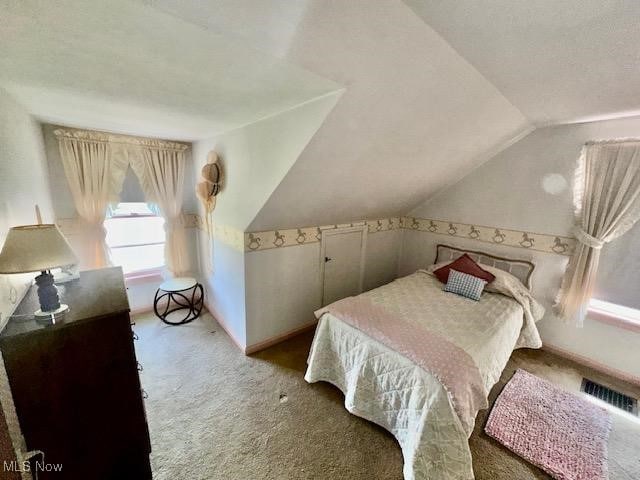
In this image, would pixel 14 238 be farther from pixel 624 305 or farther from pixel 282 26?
pixel 624 305

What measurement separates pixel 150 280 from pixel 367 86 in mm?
3311

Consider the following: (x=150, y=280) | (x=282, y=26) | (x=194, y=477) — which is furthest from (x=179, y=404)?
(x=282, y=26)

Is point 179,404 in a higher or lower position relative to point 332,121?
lower

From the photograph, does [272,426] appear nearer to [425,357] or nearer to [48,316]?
[425,357]

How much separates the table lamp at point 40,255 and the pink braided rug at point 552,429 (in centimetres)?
273

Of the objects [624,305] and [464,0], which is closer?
[464,0]

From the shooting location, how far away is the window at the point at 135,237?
2.92 metres

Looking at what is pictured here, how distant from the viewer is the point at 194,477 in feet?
4.84

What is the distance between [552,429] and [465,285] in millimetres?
1188

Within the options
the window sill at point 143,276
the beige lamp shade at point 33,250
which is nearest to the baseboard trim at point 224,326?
the window sill at point 143,276

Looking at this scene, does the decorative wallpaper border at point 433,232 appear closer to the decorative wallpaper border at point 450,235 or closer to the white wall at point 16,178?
the decorative wallpaper border at point 450,235

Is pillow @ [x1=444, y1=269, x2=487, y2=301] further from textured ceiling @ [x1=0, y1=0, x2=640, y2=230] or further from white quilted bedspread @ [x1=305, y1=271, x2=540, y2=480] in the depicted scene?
textured ceiling @ [x1=0, y1=0, x2=640, y2=230]

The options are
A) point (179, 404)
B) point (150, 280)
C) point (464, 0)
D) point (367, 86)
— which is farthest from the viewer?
point (150, 280)

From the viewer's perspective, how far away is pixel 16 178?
1415 mm
